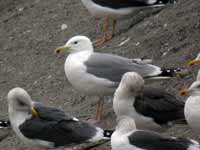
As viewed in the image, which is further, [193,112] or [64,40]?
[64,40]

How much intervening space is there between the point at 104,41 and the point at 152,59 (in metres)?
1.80

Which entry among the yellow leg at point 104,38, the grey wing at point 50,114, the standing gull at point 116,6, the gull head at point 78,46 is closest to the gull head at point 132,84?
the grey wing at point 50,114

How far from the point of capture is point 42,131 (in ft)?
29.3

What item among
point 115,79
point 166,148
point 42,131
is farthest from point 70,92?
point 166,148

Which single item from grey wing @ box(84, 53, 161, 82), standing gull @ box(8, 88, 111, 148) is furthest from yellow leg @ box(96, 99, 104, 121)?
standing gull @ box(8, 88, 111, 148)

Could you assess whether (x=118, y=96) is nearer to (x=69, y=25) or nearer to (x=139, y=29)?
(x=139, y=29)

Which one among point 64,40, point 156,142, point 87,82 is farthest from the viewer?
point 64,40

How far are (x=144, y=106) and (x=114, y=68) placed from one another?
1.09 metres

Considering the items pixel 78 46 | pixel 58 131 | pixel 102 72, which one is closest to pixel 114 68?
pixel 102 72

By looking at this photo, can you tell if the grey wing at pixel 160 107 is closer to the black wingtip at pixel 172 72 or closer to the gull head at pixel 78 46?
the black wingtip at pixel 172 72

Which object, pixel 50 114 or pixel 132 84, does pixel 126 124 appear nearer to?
pixel 132 84

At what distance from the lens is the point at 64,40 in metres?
14.1

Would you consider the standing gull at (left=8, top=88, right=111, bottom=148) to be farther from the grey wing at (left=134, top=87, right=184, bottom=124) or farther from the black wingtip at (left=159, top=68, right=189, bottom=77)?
the black wingtip at (left=159, top=68, right=189, bottom=77)

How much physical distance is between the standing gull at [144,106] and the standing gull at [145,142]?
79 centimetres
